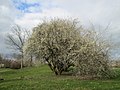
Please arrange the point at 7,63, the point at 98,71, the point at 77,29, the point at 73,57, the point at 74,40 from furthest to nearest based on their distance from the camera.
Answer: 1. the point at 7,63
2. the point at 77,29
3. the point at 74,40
4. the point at 73,57
5. the point at 98,71

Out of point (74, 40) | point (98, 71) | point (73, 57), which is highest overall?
point (74, 40)

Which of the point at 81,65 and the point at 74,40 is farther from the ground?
the point at 74,40

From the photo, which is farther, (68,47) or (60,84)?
(68,47)

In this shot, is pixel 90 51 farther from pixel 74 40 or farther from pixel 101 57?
pixel 74 40

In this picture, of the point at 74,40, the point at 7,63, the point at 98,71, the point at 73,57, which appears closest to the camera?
the point at 98,71

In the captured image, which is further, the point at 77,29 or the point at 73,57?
the point at 77,29

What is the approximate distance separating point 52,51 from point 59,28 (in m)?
3.12

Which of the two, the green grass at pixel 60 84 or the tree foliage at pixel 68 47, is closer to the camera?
the green grass at pixel 60 84

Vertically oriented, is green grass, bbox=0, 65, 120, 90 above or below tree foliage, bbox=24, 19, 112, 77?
below

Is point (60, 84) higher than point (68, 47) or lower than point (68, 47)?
lower

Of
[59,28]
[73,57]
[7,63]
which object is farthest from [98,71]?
[7,63]

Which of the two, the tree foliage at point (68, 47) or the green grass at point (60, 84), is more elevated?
the tree foliage at point (68, 47)

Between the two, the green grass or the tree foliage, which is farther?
the tree foliage

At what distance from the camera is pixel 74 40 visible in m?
32.3
